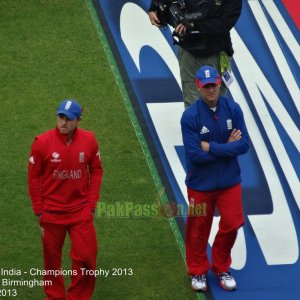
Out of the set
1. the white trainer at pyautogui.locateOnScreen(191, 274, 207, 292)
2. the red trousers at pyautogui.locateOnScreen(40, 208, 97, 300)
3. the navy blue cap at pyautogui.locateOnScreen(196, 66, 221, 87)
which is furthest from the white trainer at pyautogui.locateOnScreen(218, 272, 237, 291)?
the navy blue cap at pyautogui.locateOnScreen(196, 66, 221, 87)

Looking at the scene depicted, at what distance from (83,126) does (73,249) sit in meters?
2.96

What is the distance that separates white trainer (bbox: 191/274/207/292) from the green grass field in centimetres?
8

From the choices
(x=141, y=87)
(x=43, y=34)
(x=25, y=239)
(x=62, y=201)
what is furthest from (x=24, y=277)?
(x=43, y=34)

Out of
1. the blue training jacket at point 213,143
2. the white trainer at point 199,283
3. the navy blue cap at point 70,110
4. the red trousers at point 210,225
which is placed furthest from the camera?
the white trainer at point 199,283

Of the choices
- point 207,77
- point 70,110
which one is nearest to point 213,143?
point 207,77

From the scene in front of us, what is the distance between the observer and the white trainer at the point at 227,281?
856 centimetres

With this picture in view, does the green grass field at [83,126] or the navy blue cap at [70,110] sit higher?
the navy blue cap at [70,110]

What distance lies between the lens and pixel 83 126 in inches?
415

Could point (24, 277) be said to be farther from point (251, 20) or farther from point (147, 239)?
point (251, 20)

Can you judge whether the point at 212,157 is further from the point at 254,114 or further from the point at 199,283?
the point at 254,114

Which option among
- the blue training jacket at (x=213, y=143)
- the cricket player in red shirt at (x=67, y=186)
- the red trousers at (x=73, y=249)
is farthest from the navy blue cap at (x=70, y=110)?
the blue training jacket at (x=213, y=143)

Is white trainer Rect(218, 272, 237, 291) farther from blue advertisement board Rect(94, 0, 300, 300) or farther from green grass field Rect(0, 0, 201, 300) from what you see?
green grass field Rect(0, 0, 201, 300)

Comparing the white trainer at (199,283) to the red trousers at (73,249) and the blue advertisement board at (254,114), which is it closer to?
the blue advertisement board at (254,114)

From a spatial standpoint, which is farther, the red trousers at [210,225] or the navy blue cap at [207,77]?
the red trousers at [210,225]
